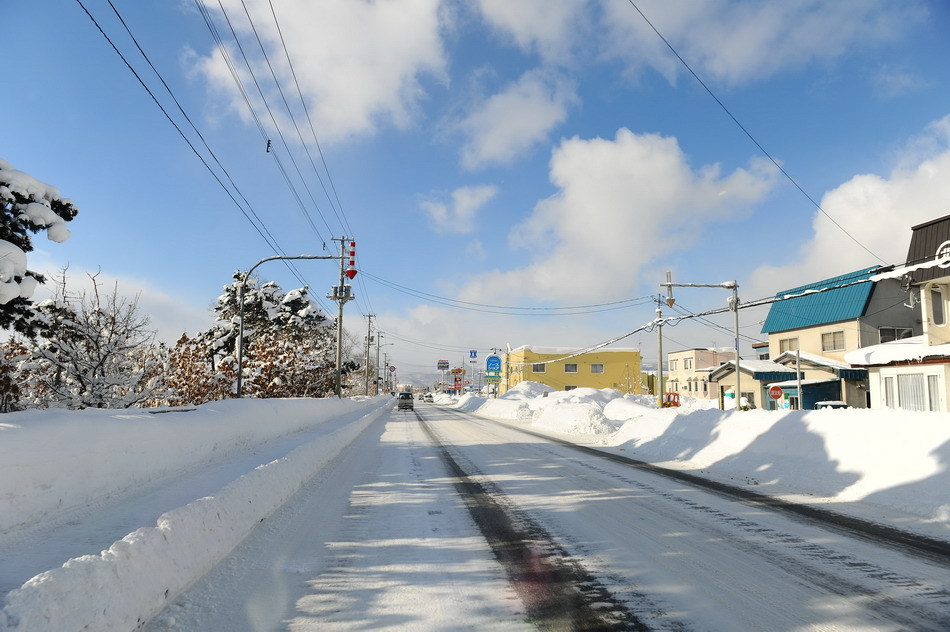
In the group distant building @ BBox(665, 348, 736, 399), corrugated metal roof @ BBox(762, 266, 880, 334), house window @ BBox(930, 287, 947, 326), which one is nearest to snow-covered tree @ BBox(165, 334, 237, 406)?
house window @ BBox(930, 287, 947, 326)

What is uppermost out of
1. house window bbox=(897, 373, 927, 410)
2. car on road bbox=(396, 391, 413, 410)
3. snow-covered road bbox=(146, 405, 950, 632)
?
house window bbox=(897, 373, 927, 410)

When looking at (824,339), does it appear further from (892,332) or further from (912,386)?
(912,386)

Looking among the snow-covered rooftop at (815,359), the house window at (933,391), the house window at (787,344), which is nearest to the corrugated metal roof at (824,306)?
the house window at (787,344)

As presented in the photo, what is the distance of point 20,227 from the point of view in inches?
464

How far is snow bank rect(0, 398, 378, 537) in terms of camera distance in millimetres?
5346

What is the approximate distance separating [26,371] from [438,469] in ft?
59.9

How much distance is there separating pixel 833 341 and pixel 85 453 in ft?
129

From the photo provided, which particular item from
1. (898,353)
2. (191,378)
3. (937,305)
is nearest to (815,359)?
(937,305)

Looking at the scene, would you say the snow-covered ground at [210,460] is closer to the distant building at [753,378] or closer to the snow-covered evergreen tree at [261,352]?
the snow-covered evergreen tree at [261,352]

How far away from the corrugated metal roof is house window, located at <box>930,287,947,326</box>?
27.9 ft

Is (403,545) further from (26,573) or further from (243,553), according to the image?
(26,573)

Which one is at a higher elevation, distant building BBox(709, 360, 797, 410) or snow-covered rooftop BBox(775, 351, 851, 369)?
snow-covered rooftop BBox(775, 351, 851, 369)

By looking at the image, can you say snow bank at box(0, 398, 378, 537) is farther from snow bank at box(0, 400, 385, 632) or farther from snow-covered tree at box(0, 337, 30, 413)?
snow-covered tree at box(0, 337, 30, 413)

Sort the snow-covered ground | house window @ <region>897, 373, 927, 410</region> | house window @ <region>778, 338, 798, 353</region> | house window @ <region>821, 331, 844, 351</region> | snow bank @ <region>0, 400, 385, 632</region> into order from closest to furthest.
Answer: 1. snow bank @ <region>0, 400, 385, 632</region>
2. the snow-covered ground
3. house window @ <region>897, 373, 927, 410</region>
4. house window @ <region>821, 331, 844, 351</region>
5. house window @ <region>778, 338, 798, 353</region>
